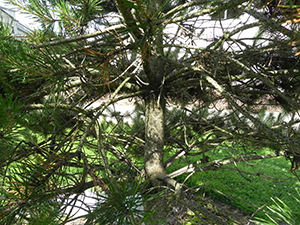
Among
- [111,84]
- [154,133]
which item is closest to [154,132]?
[154,133]

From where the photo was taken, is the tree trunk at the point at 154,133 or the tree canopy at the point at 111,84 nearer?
the tree canopy at the point at 111,84

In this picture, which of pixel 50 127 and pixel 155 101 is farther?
pixel 50 127

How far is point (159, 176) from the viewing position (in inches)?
55.4

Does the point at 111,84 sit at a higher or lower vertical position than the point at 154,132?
higher

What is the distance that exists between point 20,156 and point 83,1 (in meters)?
0.77

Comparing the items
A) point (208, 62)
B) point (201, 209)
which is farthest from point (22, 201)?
point (208, 62)

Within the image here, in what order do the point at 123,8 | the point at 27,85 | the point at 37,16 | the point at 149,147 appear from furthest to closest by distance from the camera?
the point at 149,147 < the point at 37,16 < the point at 27,85 < the point at 123,8

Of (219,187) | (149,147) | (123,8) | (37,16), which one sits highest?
(37,16)

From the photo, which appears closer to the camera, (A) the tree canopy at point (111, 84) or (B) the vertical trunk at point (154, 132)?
(A) the tree canopy at point (111, 84)

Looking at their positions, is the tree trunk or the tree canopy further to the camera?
the tree trunk

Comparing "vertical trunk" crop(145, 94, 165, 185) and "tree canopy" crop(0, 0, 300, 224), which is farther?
"vertical trunk" crop(145, 94, 165, 185)

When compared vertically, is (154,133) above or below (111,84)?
below

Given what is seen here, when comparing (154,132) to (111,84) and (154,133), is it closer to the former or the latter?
(154,133)

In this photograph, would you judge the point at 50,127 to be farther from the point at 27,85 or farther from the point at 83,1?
the point at 83,1
